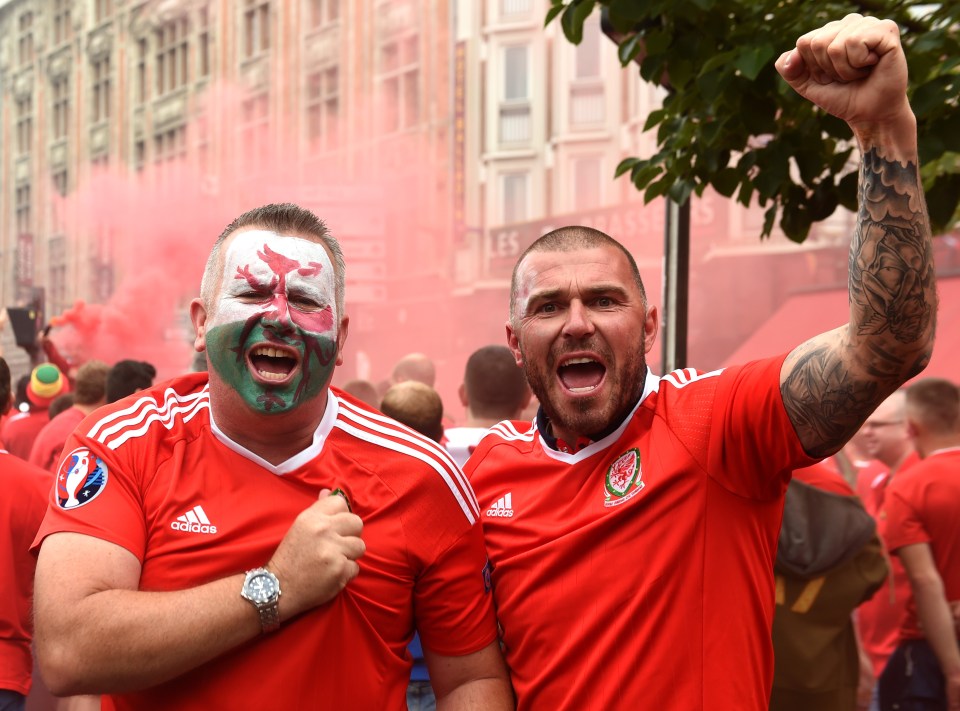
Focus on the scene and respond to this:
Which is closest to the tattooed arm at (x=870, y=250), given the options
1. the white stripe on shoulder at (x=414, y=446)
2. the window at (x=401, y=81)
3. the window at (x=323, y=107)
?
the white stripe on shoulder at (x=414, y=446)

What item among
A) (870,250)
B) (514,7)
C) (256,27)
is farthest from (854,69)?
(256,27)

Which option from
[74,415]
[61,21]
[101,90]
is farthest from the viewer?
[61,21]

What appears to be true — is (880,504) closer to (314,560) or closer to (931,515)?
(931,515)

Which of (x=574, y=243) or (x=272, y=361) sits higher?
(x=574, y=243)

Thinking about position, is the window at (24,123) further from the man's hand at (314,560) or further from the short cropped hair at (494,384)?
the man's hand at (314,560)

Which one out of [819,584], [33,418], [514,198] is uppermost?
[514,198]

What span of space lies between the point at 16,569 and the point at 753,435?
2921mm

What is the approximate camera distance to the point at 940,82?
3.30 m

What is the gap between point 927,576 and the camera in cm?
485

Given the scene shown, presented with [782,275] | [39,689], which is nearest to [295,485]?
[39,689]

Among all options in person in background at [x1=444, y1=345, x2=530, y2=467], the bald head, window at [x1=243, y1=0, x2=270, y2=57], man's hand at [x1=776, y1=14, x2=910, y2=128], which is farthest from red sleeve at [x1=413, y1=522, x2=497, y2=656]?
window at [x1=243, y1=0, x2=270, y2=57]

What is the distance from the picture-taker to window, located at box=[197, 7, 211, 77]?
66.1 ft

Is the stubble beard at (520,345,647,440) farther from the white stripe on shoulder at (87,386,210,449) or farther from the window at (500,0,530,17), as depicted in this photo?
the window at (500,0,530,17)

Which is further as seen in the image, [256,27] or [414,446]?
[256,27]
